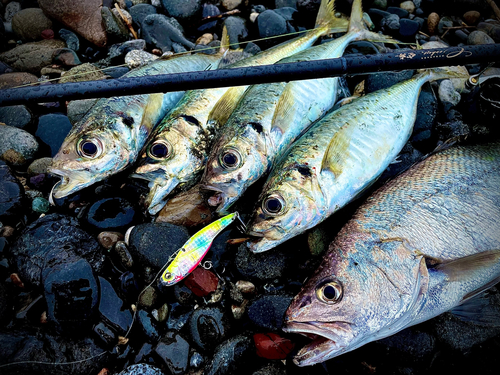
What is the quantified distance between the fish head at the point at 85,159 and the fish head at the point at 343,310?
2.31m

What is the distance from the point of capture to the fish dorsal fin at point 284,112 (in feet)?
11.0

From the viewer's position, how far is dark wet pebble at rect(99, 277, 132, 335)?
3.08m

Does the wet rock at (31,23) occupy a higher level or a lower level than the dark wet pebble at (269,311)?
higher

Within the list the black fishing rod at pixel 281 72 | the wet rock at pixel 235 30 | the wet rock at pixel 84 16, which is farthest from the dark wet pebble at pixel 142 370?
the wet rock at pixel 84 16

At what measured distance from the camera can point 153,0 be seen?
5516 millimetres

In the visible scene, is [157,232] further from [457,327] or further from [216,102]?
[457,327]

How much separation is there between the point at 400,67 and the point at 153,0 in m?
4.77

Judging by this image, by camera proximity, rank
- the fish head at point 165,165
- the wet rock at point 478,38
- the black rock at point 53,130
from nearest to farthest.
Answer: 1. the fish head at point 165,165
2. the black rock at point 53,130
3. the wet rock at point 478,38

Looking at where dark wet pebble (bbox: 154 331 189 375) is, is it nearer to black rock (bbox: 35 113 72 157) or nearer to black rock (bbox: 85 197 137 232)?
black rock (bbox: 85 197 137 232)

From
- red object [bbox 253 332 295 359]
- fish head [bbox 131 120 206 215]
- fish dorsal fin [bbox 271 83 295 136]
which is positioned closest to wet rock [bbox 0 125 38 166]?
fish head [bbox 131 120 206 215]

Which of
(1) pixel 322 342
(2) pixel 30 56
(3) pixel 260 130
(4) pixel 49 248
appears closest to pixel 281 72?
(3) pixel 260 130

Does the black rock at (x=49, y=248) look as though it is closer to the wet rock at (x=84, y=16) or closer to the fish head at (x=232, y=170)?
the fish head at (x=232, y=170)

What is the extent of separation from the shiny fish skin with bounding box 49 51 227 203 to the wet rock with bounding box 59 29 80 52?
2252 mm

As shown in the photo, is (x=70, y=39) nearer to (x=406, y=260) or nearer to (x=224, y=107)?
(x=224, y=107)
